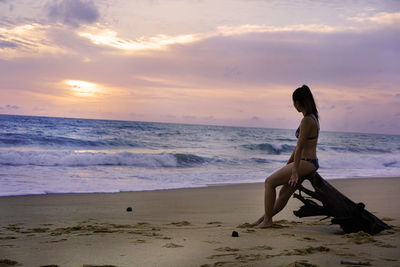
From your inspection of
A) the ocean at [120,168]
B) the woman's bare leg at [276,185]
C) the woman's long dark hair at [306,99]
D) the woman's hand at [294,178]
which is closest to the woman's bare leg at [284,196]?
the woman's bare leg at [276,185]

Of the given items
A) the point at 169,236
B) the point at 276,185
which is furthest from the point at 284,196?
the point at 169,236

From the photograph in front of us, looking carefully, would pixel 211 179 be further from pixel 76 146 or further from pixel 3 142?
pixel 3 142

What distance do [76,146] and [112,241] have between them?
83.6ft

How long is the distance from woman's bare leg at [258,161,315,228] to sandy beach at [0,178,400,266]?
25 centimetres

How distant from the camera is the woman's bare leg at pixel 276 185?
5.18 meters

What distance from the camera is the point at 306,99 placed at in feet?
17.0

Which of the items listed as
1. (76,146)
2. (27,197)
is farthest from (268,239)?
(76,146)

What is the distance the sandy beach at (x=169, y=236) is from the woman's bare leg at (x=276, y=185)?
25cm

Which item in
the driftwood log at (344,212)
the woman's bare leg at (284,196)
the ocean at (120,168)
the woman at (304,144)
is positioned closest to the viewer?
the driftwood log at (344,212)

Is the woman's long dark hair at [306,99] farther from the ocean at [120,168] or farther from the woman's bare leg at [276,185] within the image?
the ocean at [120,168]

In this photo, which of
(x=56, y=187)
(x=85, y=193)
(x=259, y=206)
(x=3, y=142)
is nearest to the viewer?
(x=259, y=206)

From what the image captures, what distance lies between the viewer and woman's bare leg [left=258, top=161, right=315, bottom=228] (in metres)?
5.18

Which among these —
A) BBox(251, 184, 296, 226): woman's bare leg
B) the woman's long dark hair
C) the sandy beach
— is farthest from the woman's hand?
the woman's long dark hair

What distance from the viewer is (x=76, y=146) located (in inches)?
1142
